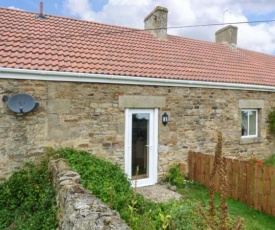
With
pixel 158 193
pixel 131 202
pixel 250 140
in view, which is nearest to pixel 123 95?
pixel 158 193

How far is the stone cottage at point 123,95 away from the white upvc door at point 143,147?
3 centimetres

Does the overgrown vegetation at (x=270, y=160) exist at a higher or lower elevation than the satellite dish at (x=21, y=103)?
lower

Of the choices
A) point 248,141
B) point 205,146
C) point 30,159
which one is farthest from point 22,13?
point 248,141

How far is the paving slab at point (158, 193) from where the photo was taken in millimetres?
6570

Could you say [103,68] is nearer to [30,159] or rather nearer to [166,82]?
[166,82]

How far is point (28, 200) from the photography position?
5418 mm

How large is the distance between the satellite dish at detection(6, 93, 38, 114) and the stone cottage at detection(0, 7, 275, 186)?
0.11 ft

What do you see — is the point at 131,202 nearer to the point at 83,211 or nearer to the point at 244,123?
the point at 83,211

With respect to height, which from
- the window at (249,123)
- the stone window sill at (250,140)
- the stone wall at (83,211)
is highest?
the window at (249,123)

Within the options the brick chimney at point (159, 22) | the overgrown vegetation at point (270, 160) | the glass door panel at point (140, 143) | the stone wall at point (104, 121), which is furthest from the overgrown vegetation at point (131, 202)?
the brick chimney at point (159, 22)

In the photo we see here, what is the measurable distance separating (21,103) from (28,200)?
227 centimetres

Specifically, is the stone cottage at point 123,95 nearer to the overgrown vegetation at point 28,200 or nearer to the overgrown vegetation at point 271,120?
the overgrown vegetation at point 271,120

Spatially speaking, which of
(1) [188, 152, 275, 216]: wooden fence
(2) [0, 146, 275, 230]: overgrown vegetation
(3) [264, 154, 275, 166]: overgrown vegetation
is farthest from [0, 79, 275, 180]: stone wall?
(1) [188, 152, 275, 216]: wooden fence

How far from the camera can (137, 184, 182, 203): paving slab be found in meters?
6.57
